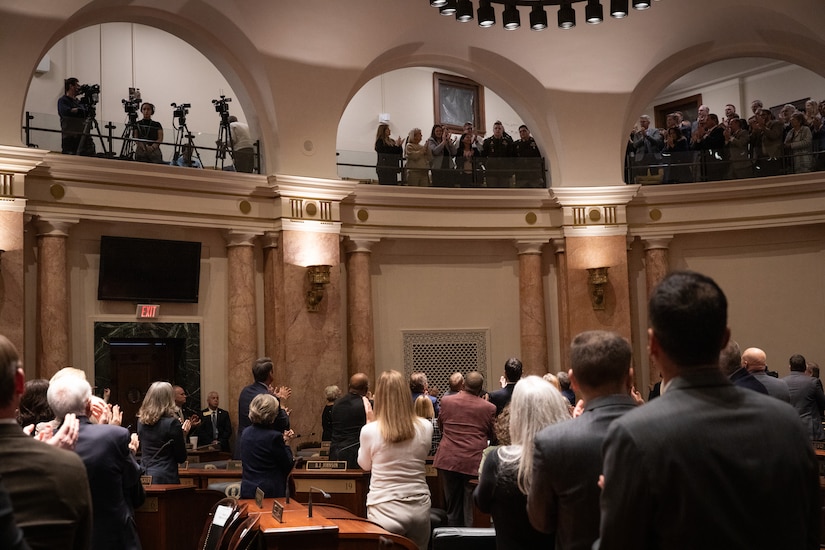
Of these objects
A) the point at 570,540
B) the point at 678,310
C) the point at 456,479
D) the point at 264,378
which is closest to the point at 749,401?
the point at 678,310

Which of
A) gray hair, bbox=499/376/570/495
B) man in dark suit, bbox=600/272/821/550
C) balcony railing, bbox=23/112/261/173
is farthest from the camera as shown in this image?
balcony railing, bbox=23/112/261/173

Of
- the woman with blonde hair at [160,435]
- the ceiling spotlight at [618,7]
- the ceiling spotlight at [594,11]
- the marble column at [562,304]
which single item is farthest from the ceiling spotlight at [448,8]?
the woman with blonde hair at [160,435]

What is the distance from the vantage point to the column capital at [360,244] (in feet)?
45.4

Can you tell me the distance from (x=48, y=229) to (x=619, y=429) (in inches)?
409

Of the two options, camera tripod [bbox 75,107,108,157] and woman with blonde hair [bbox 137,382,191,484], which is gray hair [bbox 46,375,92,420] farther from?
camera tripod [bbox 75,107,108,157]

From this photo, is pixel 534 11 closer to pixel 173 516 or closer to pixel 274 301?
pixel 274 301

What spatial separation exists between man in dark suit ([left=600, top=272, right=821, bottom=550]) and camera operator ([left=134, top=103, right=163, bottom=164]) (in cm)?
1105

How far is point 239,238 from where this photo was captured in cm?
1286

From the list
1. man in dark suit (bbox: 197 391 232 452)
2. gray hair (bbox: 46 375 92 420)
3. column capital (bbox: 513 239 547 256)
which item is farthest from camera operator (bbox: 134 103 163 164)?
gray hair (bbox: 46 375 92 420)

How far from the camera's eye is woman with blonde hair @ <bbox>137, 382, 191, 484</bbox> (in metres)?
6.56

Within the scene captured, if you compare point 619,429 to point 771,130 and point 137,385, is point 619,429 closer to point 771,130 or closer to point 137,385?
point 137,385

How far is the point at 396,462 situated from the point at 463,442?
202 centimetres

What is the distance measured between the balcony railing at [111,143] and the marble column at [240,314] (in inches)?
46.9

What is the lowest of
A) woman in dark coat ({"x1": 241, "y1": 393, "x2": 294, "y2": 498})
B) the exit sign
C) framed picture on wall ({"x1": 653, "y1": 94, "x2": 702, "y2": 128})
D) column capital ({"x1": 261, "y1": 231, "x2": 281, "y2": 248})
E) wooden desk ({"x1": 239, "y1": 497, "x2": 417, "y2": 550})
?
wooden desk ({"x1": 239, "y1": 497, "x2": 417, "y2": 550})
